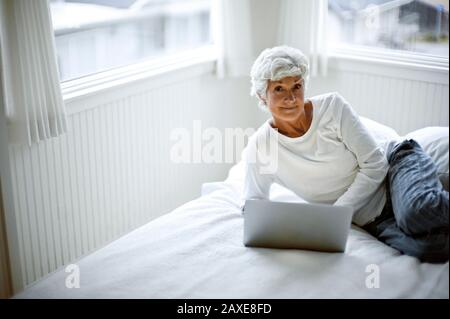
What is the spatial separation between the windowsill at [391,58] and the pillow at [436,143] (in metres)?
0.31

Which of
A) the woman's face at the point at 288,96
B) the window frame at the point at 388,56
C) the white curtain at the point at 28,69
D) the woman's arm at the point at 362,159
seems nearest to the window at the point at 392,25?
the window frame at the point at 388,56

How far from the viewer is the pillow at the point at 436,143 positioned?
1737mm

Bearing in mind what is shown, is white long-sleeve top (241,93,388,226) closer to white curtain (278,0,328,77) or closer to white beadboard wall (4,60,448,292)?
white beadboard wall (4,60,448,292)

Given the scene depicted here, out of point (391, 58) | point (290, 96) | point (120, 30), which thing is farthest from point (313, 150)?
point (120, 30)

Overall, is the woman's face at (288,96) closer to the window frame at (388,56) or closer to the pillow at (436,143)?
the pillow at (436,143)

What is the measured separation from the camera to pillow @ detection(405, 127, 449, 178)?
1737mm

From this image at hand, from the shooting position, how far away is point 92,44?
2.43 metres

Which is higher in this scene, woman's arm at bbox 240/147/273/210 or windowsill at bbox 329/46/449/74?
windowsill at bbox 329/46/449/74

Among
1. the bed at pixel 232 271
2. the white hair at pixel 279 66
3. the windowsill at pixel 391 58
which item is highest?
the white hair at pixel 279 66

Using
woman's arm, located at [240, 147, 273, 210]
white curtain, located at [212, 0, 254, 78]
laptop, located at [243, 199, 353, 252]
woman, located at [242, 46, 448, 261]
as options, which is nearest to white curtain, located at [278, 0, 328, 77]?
white curtain, located at [212, 0, 254, 78]

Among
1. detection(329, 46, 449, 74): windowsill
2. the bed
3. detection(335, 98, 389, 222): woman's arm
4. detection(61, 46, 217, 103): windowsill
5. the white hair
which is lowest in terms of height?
the bed

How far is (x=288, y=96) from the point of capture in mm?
1841

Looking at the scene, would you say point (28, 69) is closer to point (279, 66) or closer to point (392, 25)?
point (279, 66)

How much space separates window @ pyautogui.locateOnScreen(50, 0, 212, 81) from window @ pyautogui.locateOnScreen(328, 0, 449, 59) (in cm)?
66
